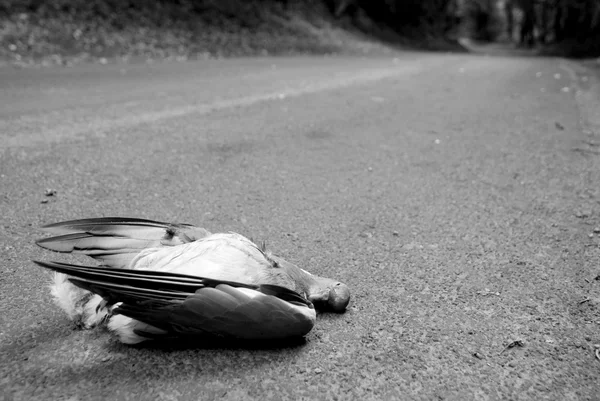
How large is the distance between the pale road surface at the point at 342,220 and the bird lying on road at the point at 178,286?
0.17 meters

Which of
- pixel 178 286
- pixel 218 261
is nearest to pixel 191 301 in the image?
pixel 178 286

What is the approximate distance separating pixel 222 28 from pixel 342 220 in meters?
13.9

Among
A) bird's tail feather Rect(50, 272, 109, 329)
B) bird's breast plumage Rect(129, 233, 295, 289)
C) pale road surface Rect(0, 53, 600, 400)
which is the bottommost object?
pale road surface Rect(0, 53, 600, 400)

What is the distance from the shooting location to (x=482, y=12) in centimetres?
5759

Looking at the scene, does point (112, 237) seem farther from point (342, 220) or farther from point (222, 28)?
point (222, 28)

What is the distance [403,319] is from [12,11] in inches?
471

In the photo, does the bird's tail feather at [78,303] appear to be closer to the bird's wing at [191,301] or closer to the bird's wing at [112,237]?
the bird's wing at [112,237]

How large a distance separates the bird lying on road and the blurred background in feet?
29.1

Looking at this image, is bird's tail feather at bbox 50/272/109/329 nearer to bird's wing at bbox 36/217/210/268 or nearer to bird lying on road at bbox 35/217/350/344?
bird lying on road at bbox 35/217/350/344

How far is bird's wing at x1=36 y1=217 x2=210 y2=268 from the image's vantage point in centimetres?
222

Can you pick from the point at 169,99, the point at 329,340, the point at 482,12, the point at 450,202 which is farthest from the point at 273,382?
the point at 482,12

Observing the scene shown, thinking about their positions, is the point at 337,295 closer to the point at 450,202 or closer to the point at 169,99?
the point at 450,202

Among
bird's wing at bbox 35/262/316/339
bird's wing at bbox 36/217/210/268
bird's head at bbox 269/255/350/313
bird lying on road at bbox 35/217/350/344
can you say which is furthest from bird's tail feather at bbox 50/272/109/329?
bird's head at bbox 269/255/350/313

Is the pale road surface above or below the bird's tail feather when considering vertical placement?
below
